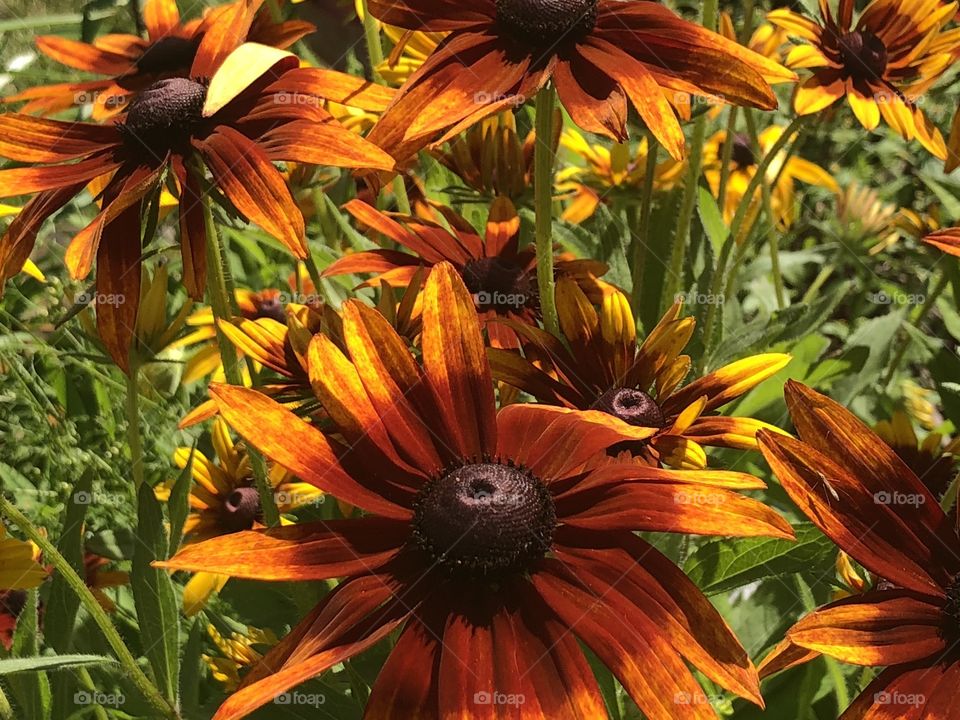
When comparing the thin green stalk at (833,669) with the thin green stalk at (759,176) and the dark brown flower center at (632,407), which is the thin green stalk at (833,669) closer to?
the dark brown flower center at (632,407)

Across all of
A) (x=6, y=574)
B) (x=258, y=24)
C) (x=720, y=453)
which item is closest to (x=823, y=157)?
(x=720, y=453)

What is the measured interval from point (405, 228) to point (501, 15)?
0.32 metres

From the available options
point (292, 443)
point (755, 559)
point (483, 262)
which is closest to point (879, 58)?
point (483, 262)

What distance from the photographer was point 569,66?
0.72 meters

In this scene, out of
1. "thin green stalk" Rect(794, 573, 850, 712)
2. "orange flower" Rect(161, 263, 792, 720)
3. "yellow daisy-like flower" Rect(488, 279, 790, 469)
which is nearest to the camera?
"orange flower" Rect(161, 263, 792, 720)

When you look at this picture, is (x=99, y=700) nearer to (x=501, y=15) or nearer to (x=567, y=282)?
(x=567, y=282)

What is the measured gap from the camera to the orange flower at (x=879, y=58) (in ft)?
3.31

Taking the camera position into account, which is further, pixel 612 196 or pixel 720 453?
pixel 612 196

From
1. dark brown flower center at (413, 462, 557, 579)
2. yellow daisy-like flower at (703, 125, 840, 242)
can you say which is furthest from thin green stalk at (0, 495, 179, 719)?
yellow daisy-like flower at (703, 125, 840, 242)

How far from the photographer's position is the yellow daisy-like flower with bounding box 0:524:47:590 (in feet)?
2.32

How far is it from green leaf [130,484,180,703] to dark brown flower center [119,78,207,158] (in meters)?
0.27

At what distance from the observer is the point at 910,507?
1.99ft

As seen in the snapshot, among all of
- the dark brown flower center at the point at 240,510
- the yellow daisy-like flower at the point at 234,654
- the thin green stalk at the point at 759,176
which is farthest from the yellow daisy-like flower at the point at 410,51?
the yellow daisy-like flower at the point at 234,654

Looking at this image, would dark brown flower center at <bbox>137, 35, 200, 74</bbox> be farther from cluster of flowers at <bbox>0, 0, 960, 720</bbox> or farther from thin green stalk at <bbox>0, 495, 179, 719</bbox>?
thin green stalk at <bbox>0, 495, 179, 719</bbox>
